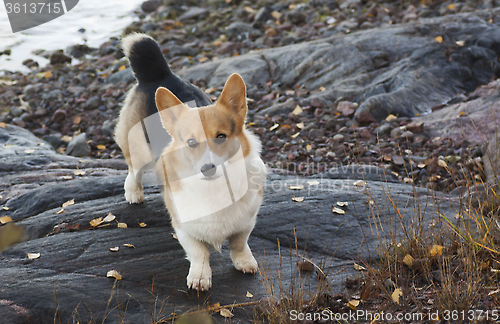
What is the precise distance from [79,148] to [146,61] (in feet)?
12.4

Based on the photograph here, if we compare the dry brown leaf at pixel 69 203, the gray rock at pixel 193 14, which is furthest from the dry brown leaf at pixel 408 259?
the gray rock at pixel 193 14

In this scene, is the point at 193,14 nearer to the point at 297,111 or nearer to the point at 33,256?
the point at 297,111

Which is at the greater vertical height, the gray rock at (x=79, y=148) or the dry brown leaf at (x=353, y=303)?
the dry brown leaf at (x=353, y=303)

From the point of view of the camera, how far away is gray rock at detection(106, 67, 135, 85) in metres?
9.13

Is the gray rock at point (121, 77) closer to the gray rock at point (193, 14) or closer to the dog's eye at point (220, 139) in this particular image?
the gray rock at point (193, 14)

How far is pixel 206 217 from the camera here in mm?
2715

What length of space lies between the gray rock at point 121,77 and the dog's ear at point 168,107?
671 cm

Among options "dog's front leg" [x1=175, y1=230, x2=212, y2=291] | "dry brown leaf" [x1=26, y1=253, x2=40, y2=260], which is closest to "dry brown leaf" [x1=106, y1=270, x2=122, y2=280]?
"dog's front leg" [x1=175, y1=230, x2=212, y2=291]

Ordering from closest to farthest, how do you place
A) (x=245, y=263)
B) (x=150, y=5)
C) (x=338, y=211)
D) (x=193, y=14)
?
(x=245, y=263) < (x=338, y=211) < (x=193, y=14) < (x=150, y=5)

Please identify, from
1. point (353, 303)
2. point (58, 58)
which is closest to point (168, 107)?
point (353, 303)

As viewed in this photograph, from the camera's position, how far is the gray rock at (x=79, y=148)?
683 cm

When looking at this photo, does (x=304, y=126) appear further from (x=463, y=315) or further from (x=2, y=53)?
(x=2, y=53)

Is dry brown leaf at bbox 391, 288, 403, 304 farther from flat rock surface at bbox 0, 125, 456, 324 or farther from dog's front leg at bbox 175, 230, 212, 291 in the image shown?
dog's front leg at bbox 175, 230, 212, 291

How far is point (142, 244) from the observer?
319 cm
